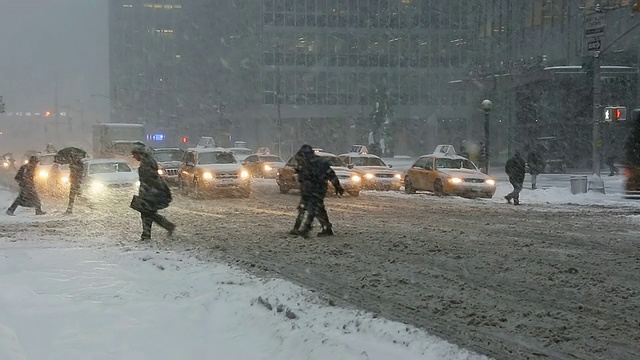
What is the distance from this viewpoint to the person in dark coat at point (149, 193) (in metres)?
13.5

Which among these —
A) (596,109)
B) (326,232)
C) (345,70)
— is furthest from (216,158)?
(345,70)

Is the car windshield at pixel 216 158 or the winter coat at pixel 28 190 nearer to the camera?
the winter coat at pixel 28 190

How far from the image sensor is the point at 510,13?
59.1m

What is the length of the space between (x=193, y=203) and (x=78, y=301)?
50.0ft

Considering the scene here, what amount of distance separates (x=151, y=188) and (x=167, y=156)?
20.8 m

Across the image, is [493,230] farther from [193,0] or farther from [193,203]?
[193,0]

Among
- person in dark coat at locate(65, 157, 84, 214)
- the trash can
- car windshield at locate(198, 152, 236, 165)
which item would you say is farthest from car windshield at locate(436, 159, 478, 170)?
person in dark coat at locate(65, 157, 84, 214)

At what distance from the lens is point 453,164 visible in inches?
1057

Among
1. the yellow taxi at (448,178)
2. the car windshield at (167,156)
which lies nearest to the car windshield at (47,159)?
the car windshield at (167,156)

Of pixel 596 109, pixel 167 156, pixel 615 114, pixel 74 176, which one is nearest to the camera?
pixel 74 176

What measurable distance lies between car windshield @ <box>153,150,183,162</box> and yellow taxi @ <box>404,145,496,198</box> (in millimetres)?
11157

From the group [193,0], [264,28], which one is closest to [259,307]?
[264,28]

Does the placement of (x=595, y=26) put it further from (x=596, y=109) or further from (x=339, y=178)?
(x=339, y=178)

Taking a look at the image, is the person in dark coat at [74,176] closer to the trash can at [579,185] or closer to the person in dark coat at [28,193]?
the person in dark coat at [28,193]
